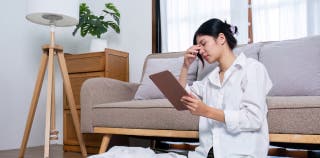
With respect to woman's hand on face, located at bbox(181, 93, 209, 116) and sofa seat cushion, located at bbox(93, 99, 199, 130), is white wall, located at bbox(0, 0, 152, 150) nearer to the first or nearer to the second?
sofa seat cushion, located at bbox(93, 99, 199, 130)

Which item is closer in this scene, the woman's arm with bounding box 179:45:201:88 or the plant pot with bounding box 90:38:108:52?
the woman's arm with bounding box 179:45:201:88

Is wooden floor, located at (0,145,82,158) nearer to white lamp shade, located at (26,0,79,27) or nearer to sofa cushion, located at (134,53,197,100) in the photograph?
sofa cushion, located at (134,53,197,100)

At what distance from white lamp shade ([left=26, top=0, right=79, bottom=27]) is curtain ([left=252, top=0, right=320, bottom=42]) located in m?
1.34

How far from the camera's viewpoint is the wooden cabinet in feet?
8.41

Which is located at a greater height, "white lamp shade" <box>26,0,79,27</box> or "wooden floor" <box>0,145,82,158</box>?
"white lamp shade" <box>26,0,79,27</box>

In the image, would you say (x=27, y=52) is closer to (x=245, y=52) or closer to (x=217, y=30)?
(x=245, y=52)

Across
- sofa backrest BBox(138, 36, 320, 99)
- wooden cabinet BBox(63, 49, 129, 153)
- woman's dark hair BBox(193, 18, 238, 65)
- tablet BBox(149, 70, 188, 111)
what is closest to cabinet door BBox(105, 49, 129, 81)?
wooden cabinet BBox(63, 49, 129, 153)

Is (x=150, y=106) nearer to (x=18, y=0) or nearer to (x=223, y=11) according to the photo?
(x=223, y=11)

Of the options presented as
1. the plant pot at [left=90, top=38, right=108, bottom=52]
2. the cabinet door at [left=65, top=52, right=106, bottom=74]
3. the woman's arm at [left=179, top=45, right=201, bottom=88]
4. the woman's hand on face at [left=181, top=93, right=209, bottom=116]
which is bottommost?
the woman's hand on face at [left=181, top=93, right=209, bottom=116]

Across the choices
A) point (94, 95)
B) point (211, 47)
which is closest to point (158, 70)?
point (94, 95)

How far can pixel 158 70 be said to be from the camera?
230 centimetres

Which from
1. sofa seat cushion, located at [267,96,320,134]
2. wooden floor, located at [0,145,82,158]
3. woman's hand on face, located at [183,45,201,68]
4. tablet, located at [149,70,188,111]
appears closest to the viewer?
tablet, located at [149,70,188,111]

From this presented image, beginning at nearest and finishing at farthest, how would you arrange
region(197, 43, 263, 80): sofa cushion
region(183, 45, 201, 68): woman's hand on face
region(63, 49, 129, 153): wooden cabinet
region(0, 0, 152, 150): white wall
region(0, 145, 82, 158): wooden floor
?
1. region(183, 45, 201, 68): woman's hand on face
2. region(197, 43, 263, 80): sofa cushion
3. region(0, 145, 82, 158): wooden floor
4. region(63, 49, 129, 153): wooden cabinet
5. region(0, 0, 152, 150): white wall

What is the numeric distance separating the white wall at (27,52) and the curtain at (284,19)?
96 cm
